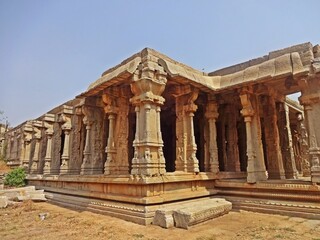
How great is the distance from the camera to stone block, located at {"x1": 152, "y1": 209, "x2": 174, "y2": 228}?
5.49 meters

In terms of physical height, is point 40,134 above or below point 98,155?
above

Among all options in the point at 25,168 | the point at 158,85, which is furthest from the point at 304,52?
the point at 25,168

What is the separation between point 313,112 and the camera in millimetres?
6723

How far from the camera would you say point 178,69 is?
293 inches

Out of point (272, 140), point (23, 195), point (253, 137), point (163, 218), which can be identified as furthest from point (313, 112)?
point (23, 195)

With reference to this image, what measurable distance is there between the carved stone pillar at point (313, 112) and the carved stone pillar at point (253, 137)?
148 cm

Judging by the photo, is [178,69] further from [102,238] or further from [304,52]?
[102,238]

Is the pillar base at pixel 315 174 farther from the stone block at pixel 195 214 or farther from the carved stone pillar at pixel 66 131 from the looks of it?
the carved stone pillar at pixel 66 131

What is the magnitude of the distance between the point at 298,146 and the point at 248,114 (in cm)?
968

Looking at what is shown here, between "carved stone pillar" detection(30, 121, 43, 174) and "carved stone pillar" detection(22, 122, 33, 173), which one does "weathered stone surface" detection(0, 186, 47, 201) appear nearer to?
"carved stone pillar" detection(30, 121, 43, 174)

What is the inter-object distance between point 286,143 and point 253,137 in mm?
4190

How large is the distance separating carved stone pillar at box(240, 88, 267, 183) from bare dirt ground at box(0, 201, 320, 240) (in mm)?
1333

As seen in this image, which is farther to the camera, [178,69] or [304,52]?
[178,69]

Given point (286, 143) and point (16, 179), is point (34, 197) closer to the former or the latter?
point (16, 179)
